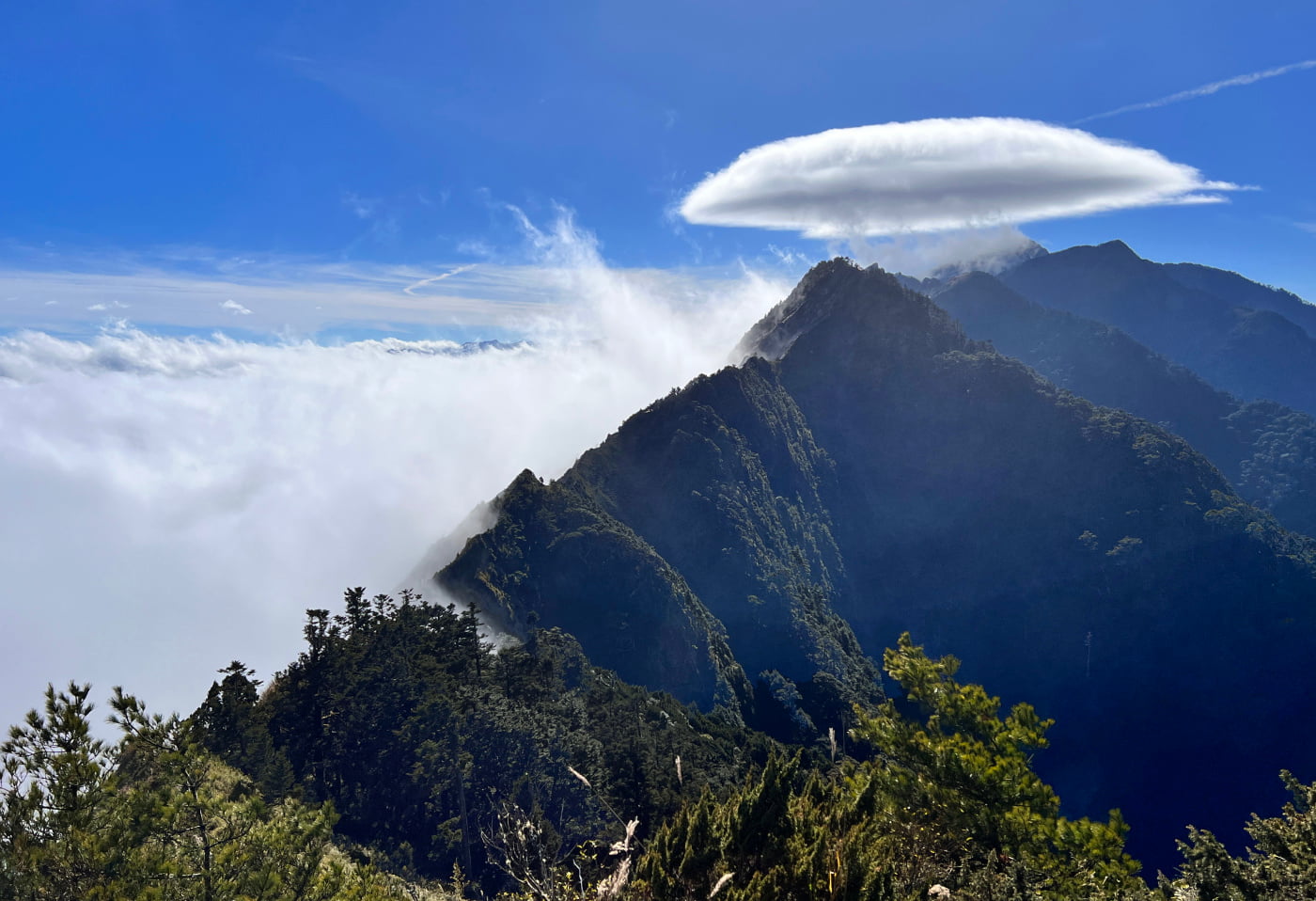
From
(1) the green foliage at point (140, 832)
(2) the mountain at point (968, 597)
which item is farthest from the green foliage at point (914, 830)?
(2) the mountain at point (968, 597)

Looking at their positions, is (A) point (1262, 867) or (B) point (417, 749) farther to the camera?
(B) point (417, 749)

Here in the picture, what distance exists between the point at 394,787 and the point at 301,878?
41.2 metres

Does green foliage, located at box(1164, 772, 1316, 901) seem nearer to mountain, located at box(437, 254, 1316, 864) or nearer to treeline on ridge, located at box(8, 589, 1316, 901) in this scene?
treeline on ridge, located at box(8, 589, 1316, 901)

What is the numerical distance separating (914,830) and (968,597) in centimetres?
18578

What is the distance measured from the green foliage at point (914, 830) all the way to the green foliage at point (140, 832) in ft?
30.3

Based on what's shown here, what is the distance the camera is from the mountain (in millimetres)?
125438

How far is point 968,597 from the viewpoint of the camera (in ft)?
628

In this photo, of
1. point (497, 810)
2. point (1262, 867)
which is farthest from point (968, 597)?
point (1262, 867)

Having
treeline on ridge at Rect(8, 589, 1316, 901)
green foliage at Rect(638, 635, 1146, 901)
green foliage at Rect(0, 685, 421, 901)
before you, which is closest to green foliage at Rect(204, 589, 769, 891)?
treeline on ridge at Rect(8, 589, 1316, 901)

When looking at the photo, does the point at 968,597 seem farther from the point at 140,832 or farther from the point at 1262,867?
the point at 140,832

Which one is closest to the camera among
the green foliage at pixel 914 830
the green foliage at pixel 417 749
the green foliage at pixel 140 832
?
the green foliage at pixel 140 832

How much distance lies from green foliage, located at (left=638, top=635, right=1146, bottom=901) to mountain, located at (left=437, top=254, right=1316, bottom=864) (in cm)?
8584

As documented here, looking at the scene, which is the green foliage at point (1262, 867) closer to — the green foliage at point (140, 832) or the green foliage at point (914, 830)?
the green foliage at point (914, 830)

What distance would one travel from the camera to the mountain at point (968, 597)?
4938 inches
